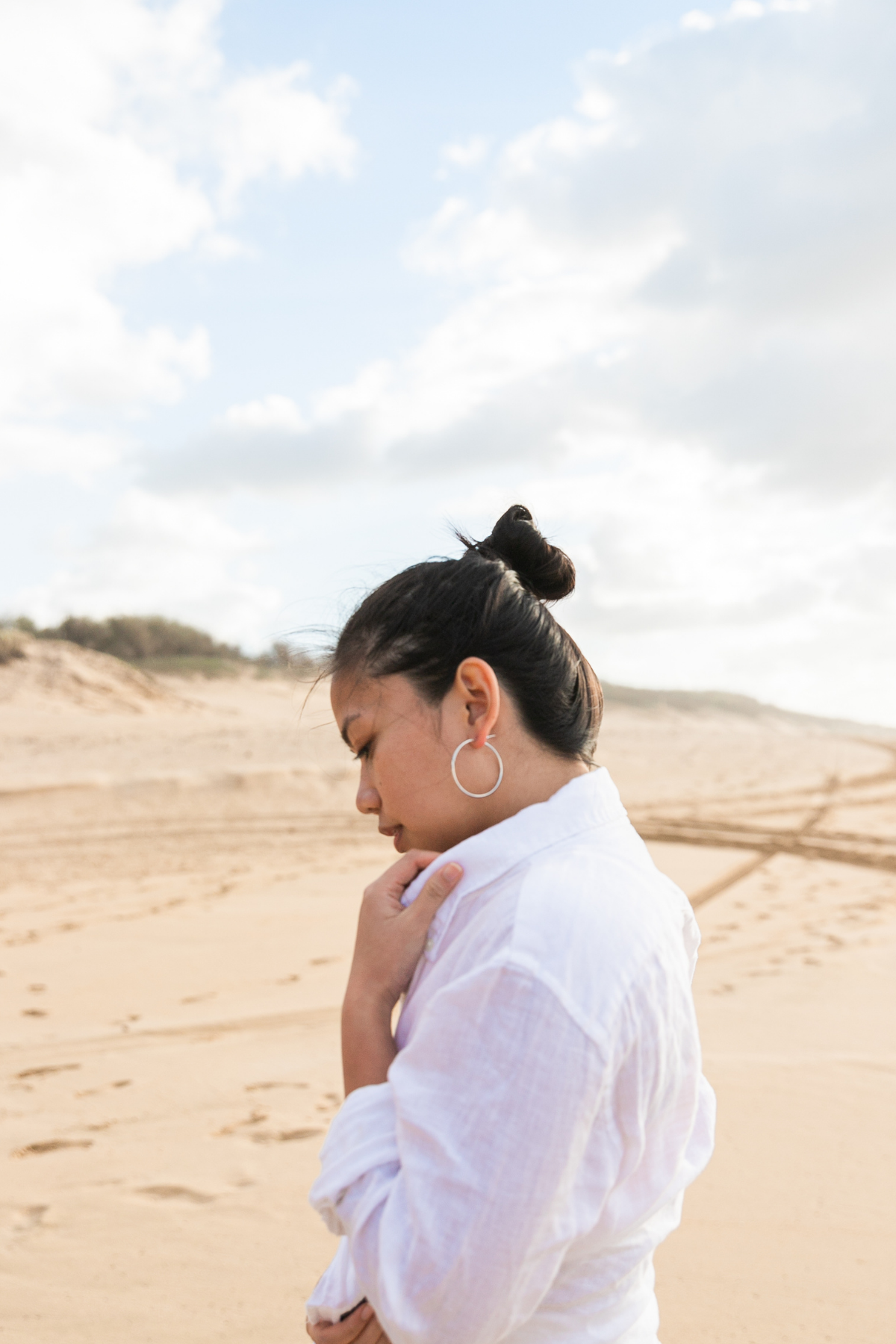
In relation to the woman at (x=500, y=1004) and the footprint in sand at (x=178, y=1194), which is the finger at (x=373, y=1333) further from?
the footprint in sand at (x=178, y=1194)

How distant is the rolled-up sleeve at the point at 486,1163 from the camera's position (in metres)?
0.86

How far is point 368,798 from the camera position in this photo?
1.30 metres

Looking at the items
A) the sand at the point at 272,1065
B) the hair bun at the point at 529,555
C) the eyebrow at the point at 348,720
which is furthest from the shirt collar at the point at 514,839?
the sand at the point at 272,1065

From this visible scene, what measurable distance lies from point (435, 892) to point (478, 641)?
0.30m

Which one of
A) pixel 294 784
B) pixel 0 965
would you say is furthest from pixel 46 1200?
pixel 294 784

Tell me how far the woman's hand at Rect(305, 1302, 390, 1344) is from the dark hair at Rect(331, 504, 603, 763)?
2.18ft

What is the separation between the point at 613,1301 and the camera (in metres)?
1.08

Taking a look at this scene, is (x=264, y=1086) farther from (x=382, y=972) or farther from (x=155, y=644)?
(x=155, y=644)

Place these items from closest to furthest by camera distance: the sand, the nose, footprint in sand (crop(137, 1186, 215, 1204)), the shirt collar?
the shirt collar
the nose
the sand
footprint in sand (crop(137, 1186, 215, 1204))

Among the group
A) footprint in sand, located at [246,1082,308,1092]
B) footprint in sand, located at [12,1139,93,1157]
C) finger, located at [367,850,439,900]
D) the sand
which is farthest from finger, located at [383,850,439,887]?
footprint in sand, located at [246,1082,308,1092]

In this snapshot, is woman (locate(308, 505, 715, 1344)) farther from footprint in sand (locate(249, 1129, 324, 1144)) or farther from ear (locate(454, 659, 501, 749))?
footprint in sand (locate(249, 1129, 324, 1144))

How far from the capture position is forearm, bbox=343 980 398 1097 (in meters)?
1.13

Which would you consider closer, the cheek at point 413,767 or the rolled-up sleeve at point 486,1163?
the rolled-up sleeve at point 486,1163

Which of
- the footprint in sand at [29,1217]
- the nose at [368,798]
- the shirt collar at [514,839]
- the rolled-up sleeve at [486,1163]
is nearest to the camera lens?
the rolled-up sleeve at [486,1163]
